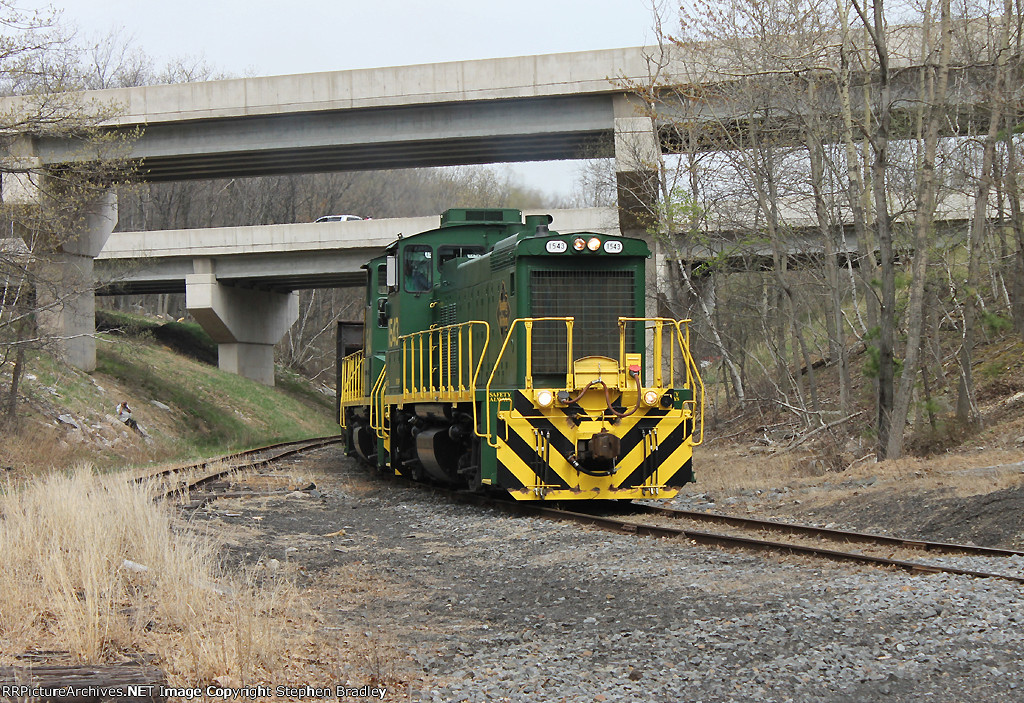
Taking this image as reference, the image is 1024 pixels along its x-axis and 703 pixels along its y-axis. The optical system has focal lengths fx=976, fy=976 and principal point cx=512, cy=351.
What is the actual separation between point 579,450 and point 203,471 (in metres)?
8.01

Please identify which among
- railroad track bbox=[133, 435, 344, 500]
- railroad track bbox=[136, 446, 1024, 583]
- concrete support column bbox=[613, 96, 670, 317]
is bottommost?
railroad track bbox=[133, 435, 344, 500]

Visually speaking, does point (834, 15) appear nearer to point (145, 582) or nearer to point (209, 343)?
point (145, 582)

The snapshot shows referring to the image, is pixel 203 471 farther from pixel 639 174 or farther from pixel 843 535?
pixel 843 535

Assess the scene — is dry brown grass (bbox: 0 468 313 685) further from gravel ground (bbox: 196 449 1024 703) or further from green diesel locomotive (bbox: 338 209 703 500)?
green diesel locomotive (bbox: 338 209 703 500)

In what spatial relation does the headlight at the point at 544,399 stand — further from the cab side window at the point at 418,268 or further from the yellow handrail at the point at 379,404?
the yellow handrail at the point at 379,404

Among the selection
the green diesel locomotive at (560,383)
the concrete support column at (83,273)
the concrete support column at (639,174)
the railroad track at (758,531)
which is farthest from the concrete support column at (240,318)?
the green diesel locomotive at (560,383)

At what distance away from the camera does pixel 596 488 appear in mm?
10305

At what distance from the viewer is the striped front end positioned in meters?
10.1

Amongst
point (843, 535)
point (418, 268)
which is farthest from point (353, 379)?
point (843, 535)

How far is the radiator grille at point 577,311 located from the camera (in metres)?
10.7

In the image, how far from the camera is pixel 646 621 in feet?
19.1

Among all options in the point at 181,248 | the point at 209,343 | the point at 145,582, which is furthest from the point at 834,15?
the point at 209,343

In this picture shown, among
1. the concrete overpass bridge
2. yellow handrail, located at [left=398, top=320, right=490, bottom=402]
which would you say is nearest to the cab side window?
yellow handrail, located at [left=398, top=320, right=490, bottom=402]

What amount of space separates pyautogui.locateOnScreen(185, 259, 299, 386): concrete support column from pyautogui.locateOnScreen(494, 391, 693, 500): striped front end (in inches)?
1024
